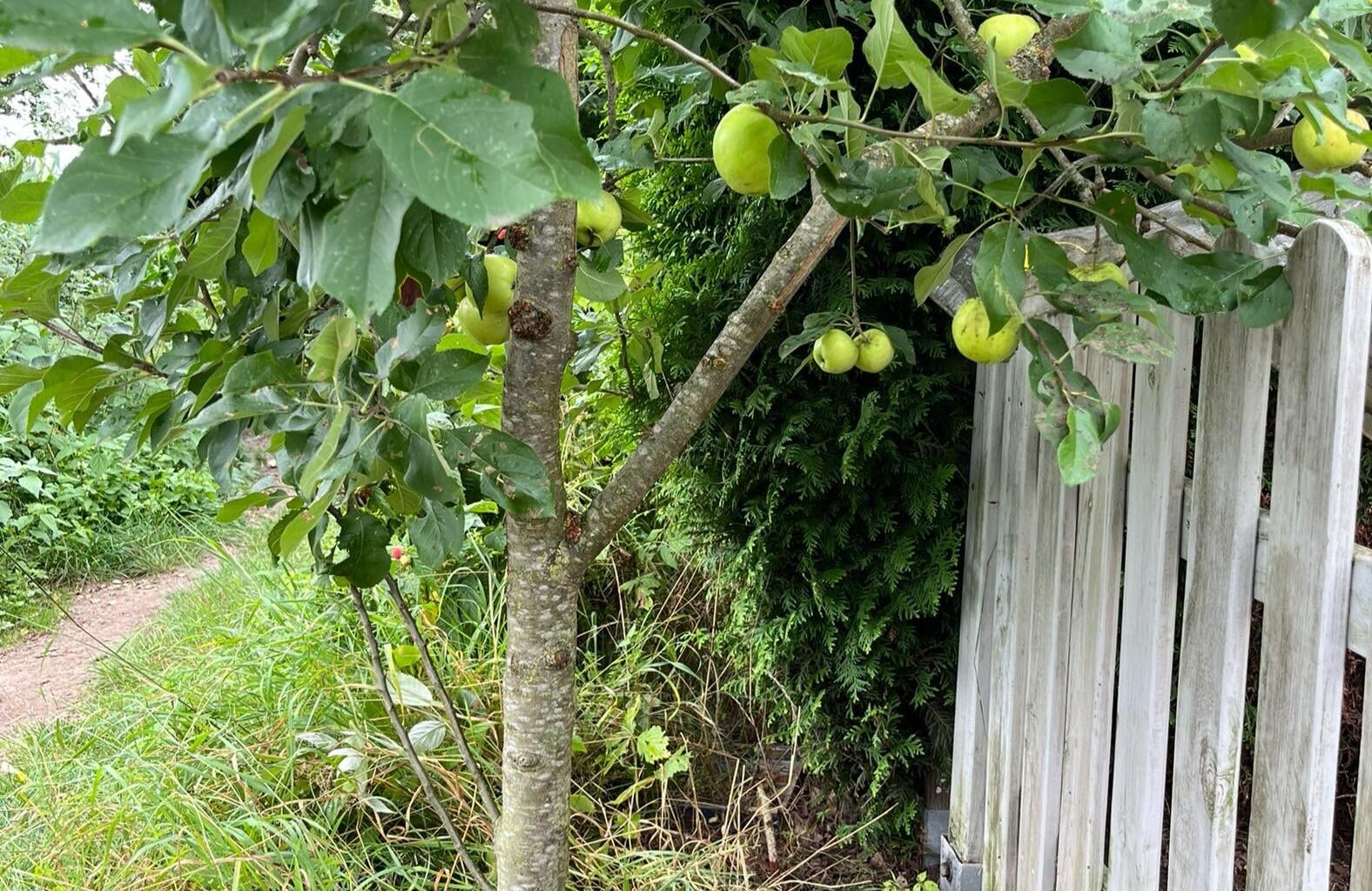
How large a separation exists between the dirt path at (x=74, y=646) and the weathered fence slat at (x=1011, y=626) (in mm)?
3201

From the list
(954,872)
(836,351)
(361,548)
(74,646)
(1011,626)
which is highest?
(836,351)

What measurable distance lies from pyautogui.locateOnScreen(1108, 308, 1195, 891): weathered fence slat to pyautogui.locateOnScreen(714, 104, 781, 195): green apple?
29.6 inches

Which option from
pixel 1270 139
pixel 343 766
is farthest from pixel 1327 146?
pixel 343 766

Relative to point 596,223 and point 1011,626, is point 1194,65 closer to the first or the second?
point 596,223

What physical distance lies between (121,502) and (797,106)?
21.9ft

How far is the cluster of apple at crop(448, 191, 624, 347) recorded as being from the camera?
126 centimetres

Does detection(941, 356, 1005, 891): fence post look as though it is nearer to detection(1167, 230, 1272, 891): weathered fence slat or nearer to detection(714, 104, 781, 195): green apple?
detection(1167, 230, 1272, 891): weathered fence slat

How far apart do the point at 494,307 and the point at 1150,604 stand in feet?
3.77

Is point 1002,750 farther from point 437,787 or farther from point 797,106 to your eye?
point 797,106

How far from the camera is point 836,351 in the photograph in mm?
1571

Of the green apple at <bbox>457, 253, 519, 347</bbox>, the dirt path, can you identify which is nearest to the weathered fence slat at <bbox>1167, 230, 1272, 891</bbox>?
the green apple at <bbox>457, 253, 519, 347</bbox>

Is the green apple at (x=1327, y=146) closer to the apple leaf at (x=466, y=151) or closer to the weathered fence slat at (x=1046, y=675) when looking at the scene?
the weathered fence slat at (x=1046, y=675)

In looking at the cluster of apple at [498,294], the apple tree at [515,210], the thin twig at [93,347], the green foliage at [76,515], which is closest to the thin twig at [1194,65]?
the apple tree at [515,210]

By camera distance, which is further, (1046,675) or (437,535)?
(1046,675)
